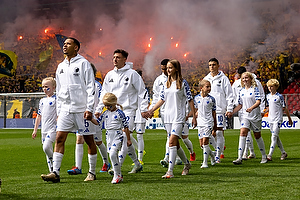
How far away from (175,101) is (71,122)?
5.01 feet

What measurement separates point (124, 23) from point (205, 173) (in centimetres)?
3682

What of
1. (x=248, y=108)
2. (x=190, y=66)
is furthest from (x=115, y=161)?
(x=190, y=66)

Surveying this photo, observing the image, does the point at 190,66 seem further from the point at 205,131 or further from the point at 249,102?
the point at 205,131

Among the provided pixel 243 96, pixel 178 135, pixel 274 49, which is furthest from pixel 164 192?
pixel 274 49

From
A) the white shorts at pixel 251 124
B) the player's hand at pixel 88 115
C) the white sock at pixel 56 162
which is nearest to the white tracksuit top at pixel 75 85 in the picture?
the player's hand at pixel 88 115

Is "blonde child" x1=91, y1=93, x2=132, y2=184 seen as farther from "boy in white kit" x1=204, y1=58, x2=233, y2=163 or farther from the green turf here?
"boy in white kit" x1=204, y1=58, x2=233, y2=163

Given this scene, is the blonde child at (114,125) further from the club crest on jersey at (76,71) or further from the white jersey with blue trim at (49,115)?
the white jersey with blue trim at (49,115)

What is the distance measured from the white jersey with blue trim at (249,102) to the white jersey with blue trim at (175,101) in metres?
2.35

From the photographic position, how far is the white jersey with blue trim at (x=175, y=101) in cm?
652

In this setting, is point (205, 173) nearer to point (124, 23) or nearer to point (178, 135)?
point (178, 135)

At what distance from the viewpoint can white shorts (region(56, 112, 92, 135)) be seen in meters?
6.09

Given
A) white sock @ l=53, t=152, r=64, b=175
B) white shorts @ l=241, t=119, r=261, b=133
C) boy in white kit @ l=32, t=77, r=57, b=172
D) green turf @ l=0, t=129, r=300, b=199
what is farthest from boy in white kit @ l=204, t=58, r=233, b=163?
white sock @ l=53, t=152, r=64, b=175

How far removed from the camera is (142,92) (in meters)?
6.98

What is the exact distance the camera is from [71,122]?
613 cm
